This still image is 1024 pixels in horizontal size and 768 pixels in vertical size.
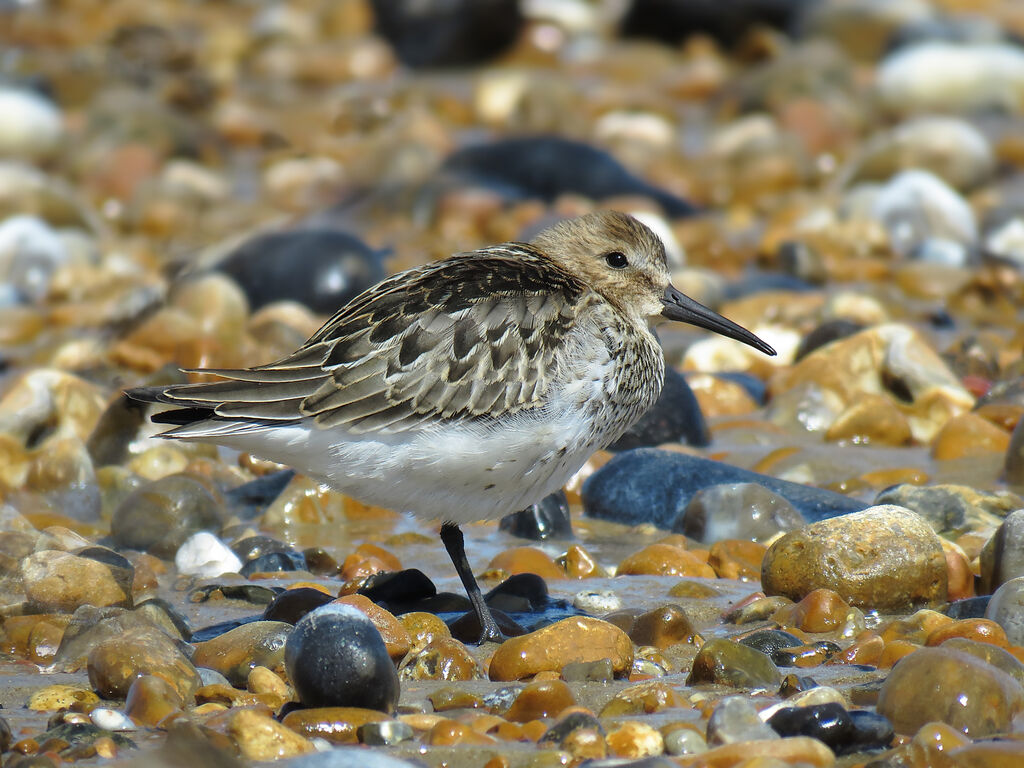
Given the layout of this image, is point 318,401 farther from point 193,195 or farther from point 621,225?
point 193,195

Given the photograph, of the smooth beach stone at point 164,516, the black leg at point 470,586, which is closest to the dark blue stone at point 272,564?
the smooth beach stone at point 164,516

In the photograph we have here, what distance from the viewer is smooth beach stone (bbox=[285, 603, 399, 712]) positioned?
149 inches

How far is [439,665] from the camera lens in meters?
4.26

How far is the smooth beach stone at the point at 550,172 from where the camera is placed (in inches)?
442

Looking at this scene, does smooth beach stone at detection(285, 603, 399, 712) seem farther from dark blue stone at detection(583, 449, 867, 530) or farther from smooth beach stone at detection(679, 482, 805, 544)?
dark blue stone at detection(583, 449, 867, 530)

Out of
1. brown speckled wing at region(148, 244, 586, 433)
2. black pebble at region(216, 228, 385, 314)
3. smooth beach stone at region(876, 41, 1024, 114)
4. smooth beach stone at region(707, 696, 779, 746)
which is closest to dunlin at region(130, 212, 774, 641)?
brown speckled wing at region(148, 244, 586, 433)

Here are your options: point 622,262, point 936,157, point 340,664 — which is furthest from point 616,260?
point 936,157

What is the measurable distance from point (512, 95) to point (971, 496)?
31.0 feet

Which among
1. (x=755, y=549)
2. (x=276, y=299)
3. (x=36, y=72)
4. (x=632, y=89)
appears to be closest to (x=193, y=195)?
(x=276, y=299)

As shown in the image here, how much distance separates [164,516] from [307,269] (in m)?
3.58

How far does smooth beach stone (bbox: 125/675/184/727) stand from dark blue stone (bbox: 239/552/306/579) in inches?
57.4

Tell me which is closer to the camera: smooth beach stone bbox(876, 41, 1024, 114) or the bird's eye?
the bird's eye

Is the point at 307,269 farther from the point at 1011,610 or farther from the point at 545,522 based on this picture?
the point at 1011,610

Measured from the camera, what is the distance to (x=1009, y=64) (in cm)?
1338
